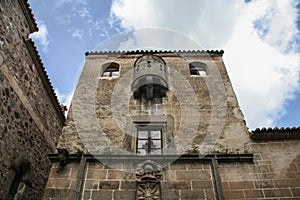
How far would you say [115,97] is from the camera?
9.16 meters

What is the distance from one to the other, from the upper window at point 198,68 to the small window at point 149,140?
11.1 feet

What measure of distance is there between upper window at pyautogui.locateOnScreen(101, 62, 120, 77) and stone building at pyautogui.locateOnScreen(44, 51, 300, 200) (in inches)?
3.0

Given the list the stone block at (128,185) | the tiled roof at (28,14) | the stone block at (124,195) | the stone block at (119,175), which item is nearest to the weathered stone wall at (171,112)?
the stone block at (119,175)

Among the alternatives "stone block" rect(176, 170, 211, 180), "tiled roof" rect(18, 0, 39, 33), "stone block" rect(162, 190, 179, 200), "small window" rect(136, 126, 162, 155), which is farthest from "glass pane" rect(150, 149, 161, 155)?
"tiled roof" rect(18, 0, 39, 33)

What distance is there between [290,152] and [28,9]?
9.26m

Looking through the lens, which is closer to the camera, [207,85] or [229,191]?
[229,191]

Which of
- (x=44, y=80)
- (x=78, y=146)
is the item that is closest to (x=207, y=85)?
(x=78, y=146)

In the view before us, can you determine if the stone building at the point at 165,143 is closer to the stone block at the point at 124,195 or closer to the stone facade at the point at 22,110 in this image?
the stone block at the point at 124,195

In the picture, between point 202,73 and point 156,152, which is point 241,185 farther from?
point 202,73

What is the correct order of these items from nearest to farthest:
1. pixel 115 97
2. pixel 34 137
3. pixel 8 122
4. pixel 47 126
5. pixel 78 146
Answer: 1. pixel 8 122
2. pixel 78 146
3. pixel 34 137
4. pixel 115 97
5. pixel 47 126

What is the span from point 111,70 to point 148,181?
18.3ft

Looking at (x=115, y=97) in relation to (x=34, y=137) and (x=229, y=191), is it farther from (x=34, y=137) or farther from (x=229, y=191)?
(x=229, y=191)

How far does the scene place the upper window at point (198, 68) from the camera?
1046 centimetres

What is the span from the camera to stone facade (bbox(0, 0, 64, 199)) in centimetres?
686
